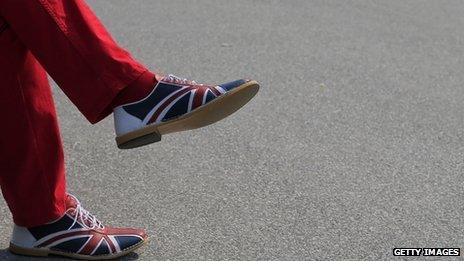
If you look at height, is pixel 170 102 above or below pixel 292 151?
above

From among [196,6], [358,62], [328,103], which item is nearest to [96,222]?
[328,103]

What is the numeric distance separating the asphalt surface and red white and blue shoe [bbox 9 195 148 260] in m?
0.08

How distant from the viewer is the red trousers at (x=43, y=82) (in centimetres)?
241

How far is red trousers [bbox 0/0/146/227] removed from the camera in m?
2.41

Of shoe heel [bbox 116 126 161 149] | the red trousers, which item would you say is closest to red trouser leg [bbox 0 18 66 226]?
the red trousers

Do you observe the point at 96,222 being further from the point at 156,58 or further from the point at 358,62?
the point at 358,62

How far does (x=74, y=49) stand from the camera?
242cm

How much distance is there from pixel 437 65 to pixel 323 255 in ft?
9.60

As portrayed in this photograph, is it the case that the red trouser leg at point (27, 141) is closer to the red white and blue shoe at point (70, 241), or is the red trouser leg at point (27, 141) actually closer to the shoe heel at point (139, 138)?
the red white and blue shoe at point (70, 241)

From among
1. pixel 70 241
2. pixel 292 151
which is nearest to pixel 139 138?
pixel 70 241

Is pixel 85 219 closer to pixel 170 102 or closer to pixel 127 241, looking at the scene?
pixel 127 241

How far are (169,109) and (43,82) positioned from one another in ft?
1.39

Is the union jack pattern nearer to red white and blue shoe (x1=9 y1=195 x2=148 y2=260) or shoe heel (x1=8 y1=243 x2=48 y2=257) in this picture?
red white and blue shoe (x1=9 y1=195 x2=148 y2=260)

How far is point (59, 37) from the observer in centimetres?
241
